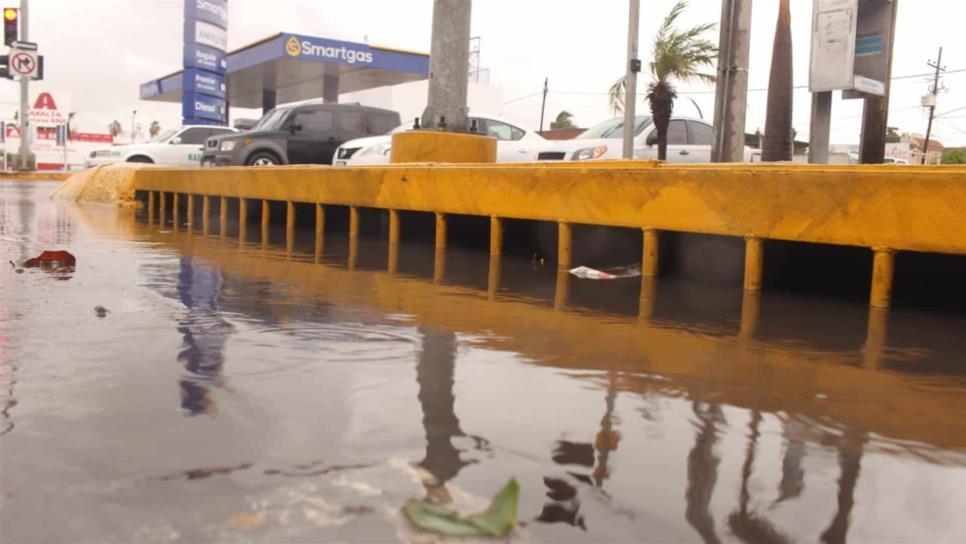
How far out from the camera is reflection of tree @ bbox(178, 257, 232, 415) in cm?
308

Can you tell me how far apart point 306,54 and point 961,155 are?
48940 millimetres

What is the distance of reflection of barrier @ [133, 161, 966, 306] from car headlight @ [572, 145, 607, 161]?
4.56m

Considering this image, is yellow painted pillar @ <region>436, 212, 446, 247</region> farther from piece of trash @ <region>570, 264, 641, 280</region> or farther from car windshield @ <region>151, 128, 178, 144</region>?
car windshield @ <region>151, 128, 178, 144</region>

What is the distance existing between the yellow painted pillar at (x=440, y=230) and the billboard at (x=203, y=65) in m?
28.1

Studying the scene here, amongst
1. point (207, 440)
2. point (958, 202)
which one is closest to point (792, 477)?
point (207, 440)

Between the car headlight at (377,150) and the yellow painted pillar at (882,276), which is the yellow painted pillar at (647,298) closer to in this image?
the yellow painted pillar at (882,276)

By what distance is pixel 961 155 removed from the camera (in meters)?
61.2

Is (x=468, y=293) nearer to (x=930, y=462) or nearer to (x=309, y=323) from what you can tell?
(x=309, y=323)

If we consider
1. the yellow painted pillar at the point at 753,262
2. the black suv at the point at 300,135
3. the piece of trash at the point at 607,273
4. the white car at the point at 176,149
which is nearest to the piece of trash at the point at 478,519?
the yellow painted pillar at the point at 753,262

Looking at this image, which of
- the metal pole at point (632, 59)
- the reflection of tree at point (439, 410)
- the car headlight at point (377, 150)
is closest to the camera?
the reflection of tree at point (439, 410)

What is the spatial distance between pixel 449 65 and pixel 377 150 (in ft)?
14.6

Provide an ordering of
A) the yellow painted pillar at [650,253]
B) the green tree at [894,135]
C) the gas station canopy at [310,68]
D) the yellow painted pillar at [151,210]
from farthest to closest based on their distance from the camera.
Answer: the green tree at [894,135]
the gas station canopy at [310,68]
the yellow painted pillar at [151,210]
the yellow painted pillar at [650,253]

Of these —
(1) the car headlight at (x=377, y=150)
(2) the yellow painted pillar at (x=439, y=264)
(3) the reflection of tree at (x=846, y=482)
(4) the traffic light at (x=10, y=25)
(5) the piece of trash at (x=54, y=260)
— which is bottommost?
(3) the reflection of tree at (x=846, y=482)

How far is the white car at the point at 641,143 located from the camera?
1294 cm
